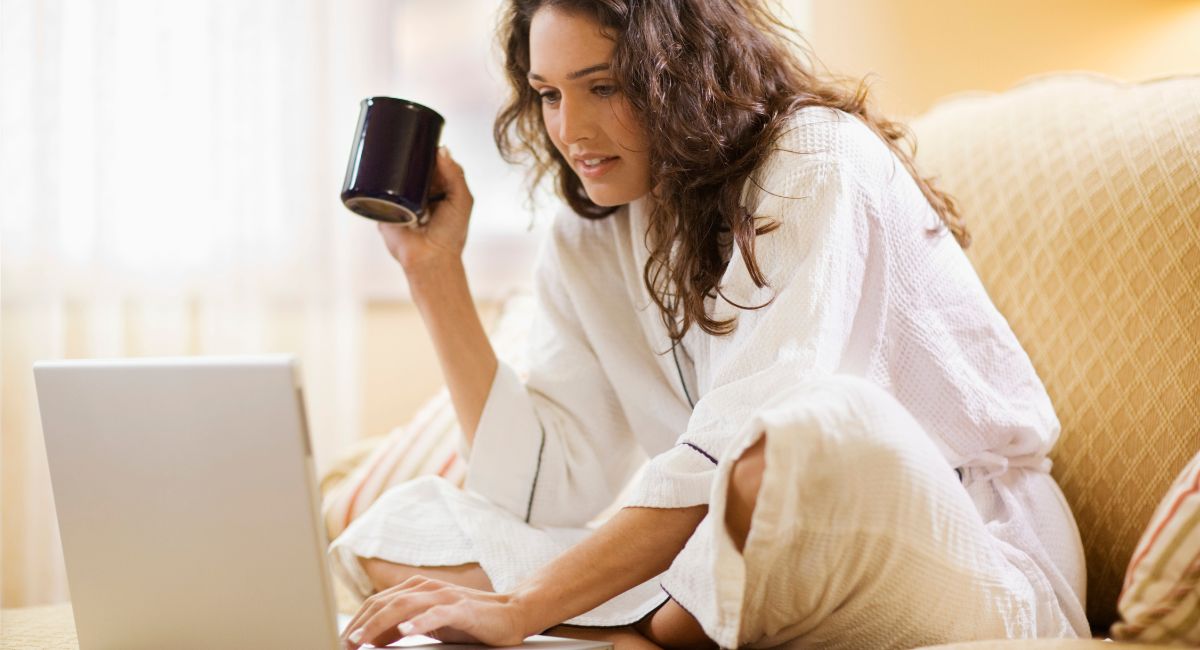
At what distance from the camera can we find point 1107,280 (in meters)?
1.29

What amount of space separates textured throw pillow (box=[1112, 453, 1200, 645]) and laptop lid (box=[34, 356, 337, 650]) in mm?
605

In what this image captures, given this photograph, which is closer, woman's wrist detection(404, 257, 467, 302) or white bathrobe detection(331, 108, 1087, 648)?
white bathrobe detection(331, 108, 1087, 648)

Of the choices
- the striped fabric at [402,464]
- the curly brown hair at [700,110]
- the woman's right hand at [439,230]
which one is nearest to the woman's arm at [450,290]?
the woman's right hand at [439,230]

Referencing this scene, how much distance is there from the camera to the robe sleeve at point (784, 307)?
3.34 feet

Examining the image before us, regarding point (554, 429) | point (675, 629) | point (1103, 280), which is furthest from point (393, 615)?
point (1103, 280)

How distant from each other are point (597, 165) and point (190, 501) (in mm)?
636

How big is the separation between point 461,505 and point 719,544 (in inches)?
23.4

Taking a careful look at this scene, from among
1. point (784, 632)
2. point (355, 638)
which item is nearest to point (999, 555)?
point (784, 632)

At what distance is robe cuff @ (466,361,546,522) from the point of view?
145 centimetres

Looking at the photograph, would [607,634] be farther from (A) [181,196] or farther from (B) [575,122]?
(A) [181,196]

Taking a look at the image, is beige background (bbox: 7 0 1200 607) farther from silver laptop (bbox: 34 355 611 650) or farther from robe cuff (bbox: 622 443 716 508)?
silver laptop (bbox: 34 355 611 650)

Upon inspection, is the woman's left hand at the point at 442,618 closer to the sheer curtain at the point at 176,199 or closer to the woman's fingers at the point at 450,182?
the woman's fingers at the point at 450,182

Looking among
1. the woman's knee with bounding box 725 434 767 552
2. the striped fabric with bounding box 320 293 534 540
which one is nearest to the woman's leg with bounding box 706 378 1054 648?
the woman's knee with bounding box 725 434 767 552

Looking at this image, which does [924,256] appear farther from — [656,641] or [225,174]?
→ [225,174]
